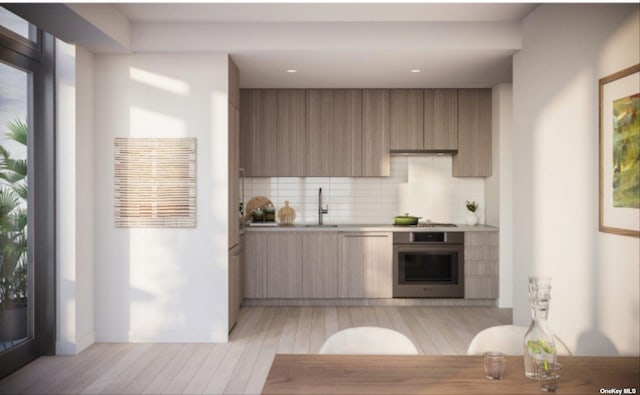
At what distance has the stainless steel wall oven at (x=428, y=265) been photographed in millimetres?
6332

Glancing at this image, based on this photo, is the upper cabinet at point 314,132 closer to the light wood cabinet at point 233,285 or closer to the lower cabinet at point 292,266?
the lower cabinet at point 292,266

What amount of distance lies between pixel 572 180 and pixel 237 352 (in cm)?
290

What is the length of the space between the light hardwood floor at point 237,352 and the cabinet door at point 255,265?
227 mm

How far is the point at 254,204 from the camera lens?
680 centimetres

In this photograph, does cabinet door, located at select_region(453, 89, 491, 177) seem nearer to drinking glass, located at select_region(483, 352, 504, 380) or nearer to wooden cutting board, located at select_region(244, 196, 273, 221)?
wooden cutting board, located at select_region(244, 196, 273, 221)

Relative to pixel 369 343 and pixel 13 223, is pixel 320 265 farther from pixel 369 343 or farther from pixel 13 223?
pixel 369 343

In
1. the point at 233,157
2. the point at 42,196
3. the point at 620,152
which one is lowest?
the point at 42,196

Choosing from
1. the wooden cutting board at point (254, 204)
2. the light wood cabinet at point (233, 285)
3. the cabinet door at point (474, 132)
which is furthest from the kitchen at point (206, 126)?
the wooden cutting board at point (254, 204)

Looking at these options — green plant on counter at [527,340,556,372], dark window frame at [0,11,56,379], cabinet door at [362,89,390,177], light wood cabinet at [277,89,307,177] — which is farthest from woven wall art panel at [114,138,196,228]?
green plant on counter at [527,340,556,372]

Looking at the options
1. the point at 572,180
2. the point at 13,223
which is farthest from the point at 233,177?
the point at 572,180

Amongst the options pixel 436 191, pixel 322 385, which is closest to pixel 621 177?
pixel 322 385

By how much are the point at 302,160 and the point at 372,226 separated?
1154 millimetres

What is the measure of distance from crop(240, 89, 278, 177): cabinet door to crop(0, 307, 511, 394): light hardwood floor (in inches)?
67.8

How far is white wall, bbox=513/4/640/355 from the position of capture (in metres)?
3.07
